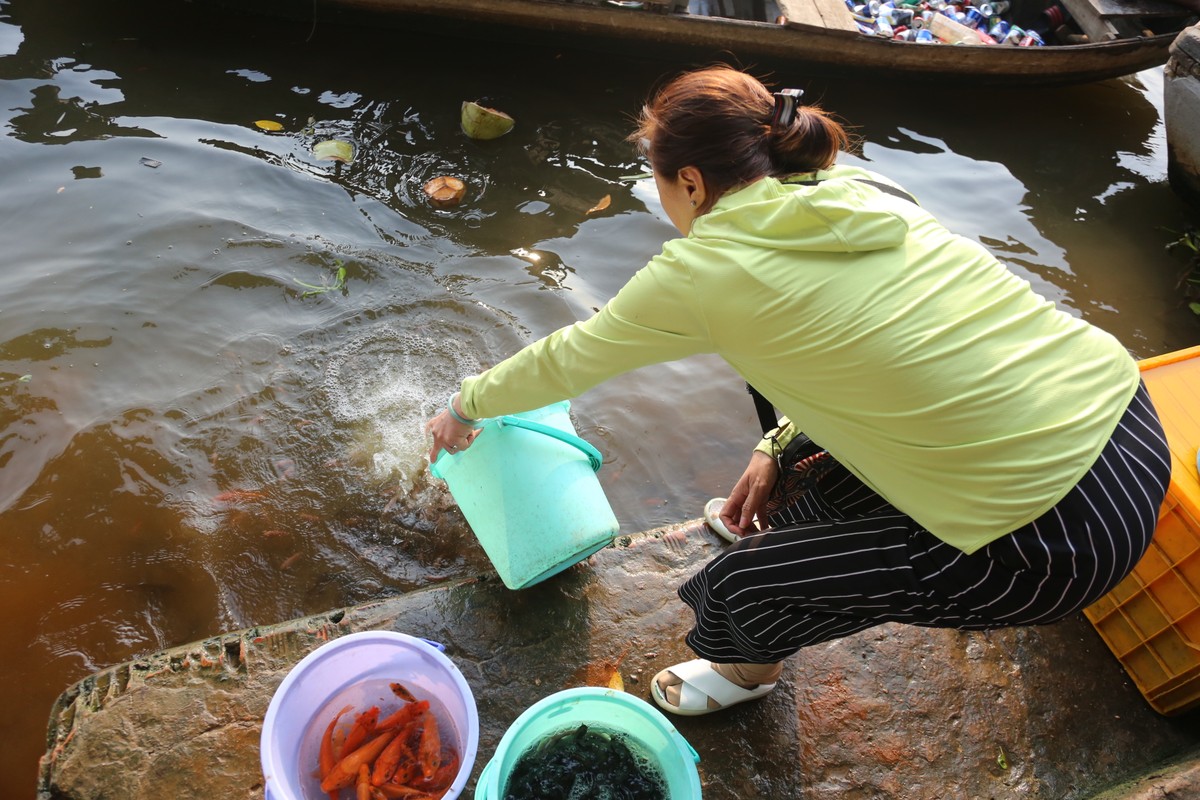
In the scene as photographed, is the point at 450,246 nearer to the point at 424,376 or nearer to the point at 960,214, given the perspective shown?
the point at 424,376

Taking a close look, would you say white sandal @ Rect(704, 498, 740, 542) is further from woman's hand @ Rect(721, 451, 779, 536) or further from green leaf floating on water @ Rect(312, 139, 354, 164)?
green leaf floating on water @ Rect(312, 139, 354, 164)

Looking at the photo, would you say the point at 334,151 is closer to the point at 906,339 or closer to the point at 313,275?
the point at 313,275

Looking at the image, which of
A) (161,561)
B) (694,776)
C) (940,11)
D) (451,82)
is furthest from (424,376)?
(940,11)

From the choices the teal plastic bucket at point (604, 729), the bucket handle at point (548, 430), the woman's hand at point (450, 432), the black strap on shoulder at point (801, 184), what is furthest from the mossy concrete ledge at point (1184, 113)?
the teal plastic bucket at point (604, 729)

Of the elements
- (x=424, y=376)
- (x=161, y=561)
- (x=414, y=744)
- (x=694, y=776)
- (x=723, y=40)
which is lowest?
(x=161, y=561)

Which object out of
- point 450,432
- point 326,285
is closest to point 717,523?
point 450,432

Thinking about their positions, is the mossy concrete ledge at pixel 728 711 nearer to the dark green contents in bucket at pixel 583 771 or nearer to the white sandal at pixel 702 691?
the white sandal at pixel 702 691

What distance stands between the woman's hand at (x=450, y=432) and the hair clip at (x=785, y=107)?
1.05 meters

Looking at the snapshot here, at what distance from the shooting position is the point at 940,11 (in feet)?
21.8

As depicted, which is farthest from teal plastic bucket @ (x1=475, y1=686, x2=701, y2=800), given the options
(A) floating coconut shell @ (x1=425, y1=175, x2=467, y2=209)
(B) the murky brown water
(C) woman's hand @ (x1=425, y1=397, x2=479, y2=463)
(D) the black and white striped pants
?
(A) floating coconut shell @ (x1=425, y1=175, x2=467, y2=209)

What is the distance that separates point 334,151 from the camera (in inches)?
190

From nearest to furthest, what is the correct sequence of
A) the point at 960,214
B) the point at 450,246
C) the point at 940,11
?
the point at 450,246 → the point at 960,214 → the point at 940,11

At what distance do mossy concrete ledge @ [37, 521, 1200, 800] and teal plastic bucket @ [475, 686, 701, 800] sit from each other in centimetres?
40

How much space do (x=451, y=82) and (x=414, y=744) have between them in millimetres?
5160
